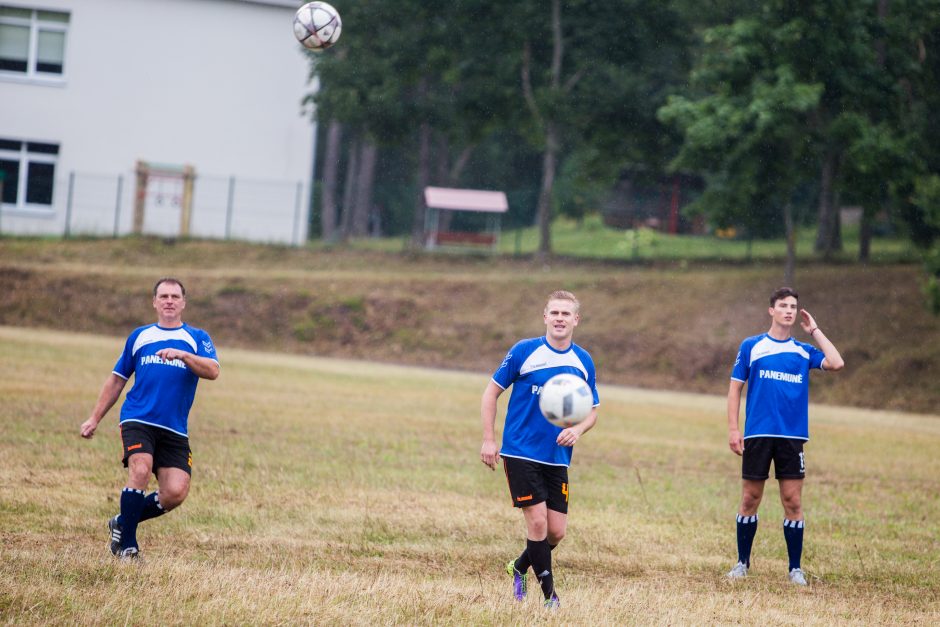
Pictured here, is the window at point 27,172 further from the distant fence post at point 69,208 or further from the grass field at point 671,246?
the grass field at point 671,246

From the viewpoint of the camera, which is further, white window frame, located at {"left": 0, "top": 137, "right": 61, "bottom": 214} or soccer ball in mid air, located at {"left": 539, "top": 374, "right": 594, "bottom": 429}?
white window frame, located at {"left": 0, "top": 137, "right": 61, "bottom": 214}

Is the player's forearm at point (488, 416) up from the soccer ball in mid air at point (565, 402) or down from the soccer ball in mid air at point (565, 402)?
down

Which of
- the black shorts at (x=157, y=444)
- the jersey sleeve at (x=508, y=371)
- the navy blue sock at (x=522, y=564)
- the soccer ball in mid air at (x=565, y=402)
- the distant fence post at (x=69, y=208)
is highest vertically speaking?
the distant fence post at (x=69, y=208)

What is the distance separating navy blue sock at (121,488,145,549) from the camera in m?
8.21

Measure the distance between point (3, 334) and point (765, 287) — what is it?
21.9 m

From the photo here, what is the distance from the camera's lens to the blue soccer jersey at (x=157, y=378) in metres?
8.41

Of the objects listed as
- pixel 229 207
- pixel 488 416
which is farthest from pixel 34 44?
pixel 488 416

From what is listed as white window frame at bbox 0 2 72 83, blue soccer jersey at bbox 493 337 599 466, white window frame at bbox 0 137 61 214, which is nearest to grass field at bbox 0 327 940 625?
blue soccer jersey at bbox 493 337 599 466

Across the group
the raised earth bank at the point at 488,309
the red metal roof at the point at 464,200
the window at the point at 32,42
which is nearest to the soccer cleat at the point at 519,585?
the raised earth bank at the point at 488,309

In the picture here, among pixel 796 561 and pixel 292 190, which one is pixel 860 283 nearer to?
pixel 292 190

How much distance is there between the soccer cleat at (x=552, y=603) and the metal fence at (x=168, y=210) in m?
36.0

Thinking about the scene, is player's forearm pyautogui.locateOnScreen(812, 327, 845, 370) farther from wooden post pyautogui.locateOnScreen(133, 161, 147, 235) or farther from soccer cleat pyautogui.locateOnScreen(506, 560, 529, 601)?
wooden post pyautogui.locateOnScreen(133, 161, 147, 235)

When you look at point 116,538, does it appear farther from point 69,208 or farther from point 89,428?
point 69,208

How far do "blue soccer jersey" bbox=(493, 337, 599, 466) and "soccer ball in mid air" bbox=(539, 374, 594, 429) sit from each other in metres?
0.22
